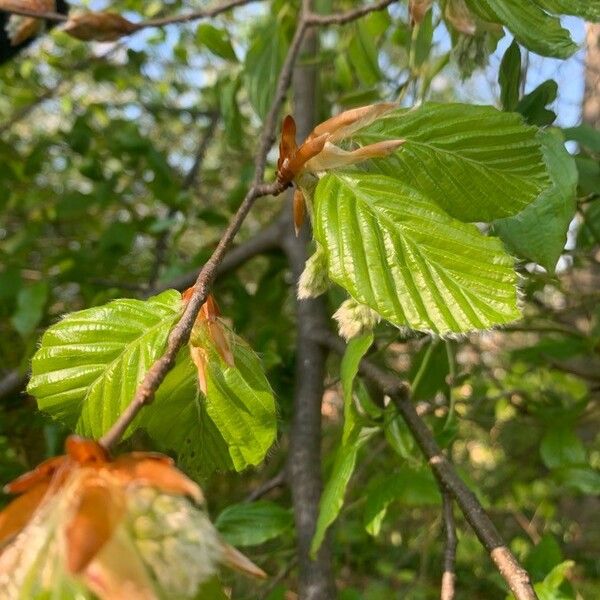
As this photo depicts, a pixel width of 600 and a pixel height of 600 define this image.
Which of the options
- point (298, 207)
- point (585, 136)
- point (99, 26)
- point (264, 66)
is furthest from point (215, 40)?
point (298, 207)

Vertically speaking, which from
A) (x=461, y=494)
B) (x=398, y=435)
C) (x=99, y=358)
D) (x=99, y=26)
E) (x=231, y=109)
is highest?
(x=99, y=26)

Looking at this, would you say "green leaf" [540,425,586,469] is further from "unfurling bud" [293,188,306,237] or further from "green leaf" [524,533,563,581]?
"unfurling bud" [293,188,306,237]

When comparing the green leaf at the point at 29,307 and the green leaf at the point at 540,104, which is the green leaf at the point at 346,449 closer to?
the green leaf at the point at 540,104

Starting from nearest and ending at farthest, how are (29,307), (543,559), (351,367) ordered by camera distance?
(351,367)
(543,559)
(29,307)

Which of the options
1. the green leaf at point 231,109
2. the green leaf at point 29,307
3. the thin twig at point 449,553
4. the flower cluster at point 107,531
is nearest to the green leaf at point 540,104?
the thin twig at point 449,553

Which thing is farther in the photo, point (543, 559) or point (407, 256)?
point (543, 559)

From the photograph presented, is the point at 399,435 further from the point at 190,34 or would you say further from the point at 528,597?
the point at 190,34

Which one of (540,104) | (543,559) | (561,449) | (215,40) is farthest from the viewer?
(215,40)

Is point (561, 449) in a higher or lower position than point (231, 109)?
lower

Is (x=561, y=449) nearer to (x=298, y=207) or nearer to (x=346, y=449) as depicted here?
(x=346, y=449)
